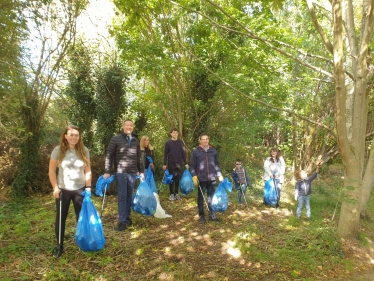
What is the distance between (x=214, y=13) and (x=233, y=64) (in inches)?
79.7

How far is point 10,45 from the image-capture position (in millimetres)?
5848

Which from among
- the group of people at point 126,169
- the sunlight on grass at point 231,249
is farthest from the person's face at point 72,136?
the sunlight on grass at point 231,249

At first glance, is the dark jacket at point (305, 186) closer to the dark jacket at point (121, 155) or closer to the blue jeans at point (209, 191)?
the blue jeans at point (209, 191)

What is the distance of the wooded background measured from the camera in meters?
4.58

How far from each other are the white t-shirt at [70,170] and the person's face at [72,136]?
0.12m

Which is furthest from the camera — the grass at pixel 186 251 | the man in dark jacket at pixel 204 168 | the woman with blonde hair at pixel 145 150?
the woman with blonde hair at pixel 145 150

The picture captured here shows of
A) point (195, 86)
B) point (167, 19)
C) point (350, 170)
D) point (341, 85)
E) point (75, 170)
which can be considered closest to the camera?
point (75, 170)

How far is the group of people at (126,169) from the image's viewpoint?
337cm

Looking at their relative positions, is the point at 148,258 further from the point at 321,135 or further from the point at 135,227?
the point at 321,135

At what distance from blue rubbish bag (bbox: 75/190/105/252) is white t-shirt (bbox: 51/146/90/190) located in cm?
26

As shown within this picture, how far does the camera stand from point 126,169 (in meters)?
4.29

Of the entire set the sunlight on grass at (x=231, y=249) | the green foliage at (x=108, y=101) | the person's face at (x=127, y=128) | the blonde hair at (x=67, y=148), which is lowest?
the sunlight on grass at (x=231, y=249)

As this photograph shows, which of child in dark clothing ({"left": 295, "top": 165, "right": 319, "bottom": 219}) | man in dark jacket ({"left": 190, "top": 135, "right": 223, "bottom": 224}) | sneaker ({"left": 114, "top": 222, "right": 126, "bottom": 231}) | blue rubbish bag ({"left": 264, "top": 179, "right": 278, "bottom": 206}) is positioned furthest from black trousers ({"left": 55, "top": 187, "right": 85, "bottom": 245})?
blue rubbish bag ({"left": 264, "top": 179, "right": 278, "bottom": 206})

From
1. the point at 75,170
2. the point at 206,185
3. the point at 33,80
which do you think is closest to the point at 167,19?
the point at 33,80
